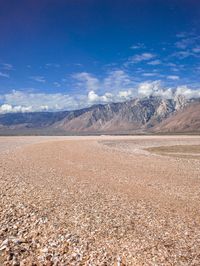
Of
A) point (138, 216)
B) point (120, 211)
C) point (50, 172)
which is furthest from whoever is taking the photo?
point (50, 172)

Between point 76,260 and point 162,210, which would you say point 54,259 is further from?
point 162,210

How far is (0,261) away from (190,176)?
1859 centimetres

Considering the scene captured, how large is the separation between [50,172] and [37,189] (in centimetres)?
759

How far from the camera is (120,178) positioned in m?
23.6

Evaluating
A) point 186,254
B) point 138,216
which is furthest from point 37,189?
point 186,254

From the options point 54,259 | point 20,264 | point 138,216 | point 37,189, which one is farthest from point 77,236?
point 37,189

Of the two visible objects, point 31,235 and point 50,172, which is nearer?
point 31,235

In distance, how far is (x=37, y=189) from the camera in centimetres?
1955

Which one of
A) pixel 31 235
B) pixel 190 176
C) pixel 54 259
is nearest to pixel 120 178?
pixel 190 176

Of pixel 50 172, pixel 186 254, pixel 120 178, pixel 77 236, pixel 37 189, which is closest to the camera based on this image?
pixel 186 254

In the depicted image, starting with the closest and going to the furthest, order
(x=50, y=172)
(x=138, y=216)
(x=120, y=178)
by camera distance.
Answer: (x=138, y=216), (x=120, y=178), (x=50, y=172)

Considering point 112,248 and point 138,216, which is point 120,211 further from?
point 112,248

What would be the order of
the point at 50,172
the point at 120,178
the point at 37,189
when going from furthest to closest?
the point at 50,172
the point at 120,178
the point at 37,189

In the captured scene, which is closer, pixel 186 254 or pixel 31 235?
pixel 186 254
